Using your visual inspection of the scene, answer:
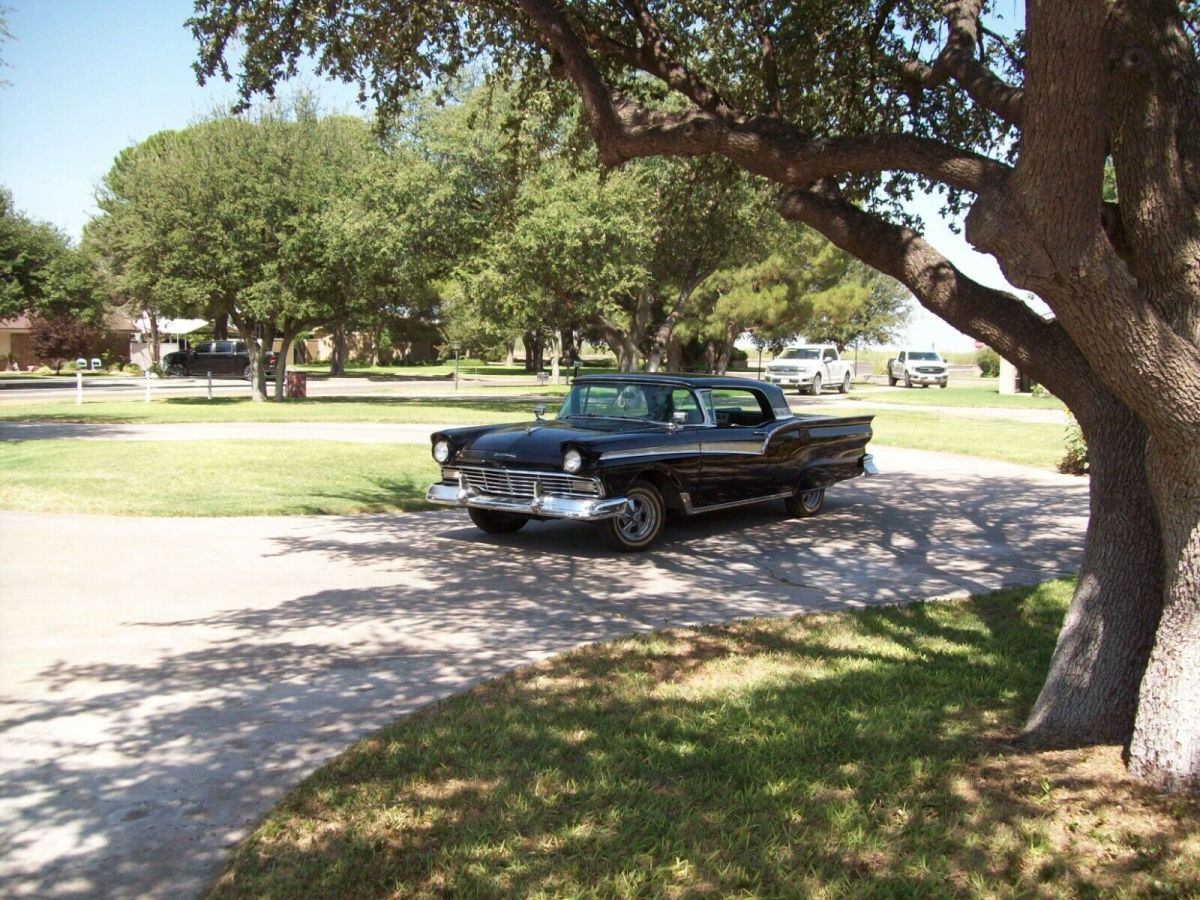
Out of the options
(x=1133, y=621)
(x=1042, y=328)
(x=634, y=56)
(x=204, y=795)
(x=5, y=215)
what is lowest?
(x=204, y=795)

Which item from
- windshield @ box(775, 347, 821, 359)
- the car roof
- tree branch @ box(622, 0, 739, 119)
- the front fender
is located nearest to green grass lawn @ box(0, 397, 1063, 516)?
the car roof

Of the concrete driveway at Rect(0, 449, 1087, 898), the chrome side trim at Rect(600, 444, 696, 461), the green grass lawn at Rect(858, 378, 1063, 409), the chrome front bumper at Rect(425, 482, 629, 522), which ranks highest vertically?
the chrome side trim at Rect(600, 444, 696, 461)

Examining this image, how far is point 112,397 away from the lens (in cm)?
3109

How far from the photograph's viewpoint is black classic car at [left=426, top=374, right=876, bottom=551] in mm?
8602

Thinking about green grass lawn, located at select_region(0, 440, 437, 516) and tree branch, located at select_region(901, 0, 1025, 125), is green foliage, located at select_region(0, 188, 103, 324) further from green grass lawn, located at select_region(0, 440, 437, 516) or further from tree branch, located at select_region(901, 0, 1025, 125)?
tree branch, located at select_region(901, 0, 1025, 125)

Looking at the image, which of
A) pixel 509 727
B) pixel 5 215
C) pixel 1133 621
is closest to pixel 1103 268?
pixel 1133 621

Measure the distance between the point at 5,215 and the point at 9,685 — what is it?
42.7 m

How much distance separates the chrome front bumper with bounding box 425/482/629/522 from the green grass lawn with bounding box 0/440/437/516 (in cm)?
245

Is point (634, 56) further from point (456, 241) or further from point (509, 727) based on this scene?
point (456, 241)

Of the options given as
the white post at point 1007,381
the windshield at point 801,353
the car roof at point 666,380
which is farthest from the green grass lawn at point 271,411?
the white post at point 1007,381

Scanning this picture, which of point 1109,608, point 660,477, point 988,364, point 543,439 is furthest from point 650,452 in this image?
point 988,364

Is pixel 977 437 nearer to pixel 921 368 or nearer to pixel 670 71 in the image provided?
pixel 670 71

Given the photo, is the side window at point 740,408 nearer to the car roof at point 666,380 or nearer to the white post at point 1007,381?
the car roof at point 666,380

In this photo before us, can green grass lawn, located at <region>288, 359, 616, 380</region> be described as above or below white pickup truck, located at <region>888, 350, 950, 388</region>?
below
